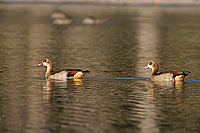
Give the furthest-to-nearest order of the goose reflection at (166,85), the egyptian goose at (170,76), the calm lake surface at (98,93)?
the egyptian goose at (170,76) < the goose reflection at (166,85) < the calm lake surface at (98,93)

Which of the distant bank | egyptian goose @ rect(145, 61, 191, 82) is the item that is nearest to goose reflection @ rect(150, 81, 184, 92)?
egyptian goose @ rect(145, 61, 191, 82)

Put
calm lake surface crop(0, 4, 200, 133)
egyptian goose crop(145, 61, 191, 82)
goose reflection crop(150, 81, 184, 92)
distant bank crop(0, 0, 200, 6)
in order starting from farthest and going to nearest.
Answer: distant bank crop(0, 0, 200, 6)
egyptian goose crop(145, 61, 191, 82)
goose reflection crop(150, 81, 184, 92)
calm lake surface crop(0, 4, 200, 133)

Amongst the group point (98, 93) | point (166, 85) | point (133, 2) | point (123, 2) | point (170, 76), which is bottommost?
point (98, 93)

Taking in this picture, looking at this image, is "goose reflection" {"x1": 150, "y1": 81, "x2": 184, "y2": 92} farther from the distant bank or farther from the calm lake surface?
the distant bank

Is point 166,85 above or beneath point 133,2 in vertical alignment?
beneath

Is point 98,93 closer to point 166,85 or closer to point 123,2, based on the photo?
point 166,85

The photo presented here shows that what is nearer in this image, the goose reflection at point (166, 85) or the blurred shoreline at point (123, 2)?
the goose reflection at point (166, 85)

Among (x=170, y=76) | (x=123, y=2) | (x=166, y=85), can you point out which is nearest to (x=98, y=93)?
(x=166, y=85)

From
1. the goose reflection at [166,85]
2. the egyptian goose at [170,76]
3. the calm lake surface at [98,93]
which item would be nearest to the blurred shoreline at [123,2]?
the calm lake surface at [98,93]

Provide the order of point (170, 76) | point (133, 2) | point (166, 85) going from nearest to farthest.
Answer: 1. point (166, 85)
2. point (170, 76)
3. point (133, 2)

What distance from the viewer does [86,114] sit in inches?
843

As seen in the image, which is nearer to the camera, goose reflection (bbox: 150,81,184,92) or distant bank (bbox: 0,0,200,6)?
goose reflection (bbox: 150,81,184,92)

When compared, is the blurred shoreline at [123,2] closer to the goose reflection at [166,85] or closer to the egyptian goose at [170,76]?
the egyptian goose at [170,76]

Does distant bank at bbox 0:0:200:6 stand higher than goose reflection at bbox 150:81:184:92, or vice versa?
distant bank at bbox 0:0:200:6
